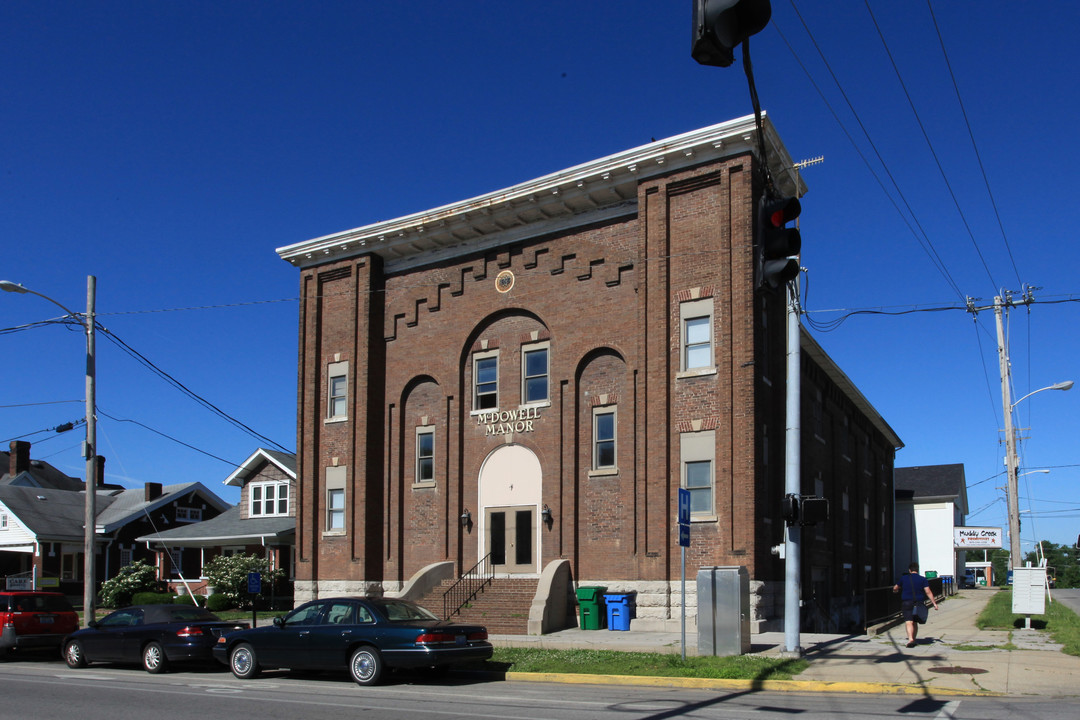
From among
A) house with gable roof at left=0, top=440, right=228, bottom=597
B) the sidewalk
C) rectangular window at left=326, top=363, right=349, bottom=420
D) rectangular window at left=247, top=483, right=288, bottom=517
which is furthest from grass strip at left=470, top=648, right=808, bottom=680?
house with gable roof at left=0, top=440, right=228, bottom=597

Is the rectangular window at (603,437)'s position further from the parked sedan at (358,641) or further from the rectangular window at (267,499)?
the rectangular window at (267,499)

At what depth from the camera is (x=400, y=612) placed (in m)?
15.7

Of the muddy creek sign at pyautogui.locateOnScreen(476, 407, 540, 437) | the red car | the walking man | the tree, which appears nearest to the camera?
the walking man

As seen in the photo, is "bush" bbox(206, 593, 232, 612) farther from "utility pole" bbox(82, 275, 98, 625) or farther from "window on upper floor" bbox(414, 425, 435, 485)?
"window on upper floor" bbox(414, 425, 435, 485)

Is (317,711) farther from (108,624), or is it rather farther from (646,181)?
(646,181)

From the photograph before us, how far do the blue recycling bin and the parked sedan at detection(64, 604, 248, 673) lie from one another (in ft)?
28.7

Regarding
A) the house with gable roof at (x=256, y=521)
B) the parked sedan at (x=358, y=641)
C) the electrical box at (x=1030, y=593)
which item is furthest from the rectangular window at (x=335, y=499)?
the electrical box at (x=1030, y=593)

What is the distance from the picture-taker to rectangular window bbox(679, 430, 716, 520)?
22984 mm

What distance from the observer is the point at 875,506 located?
45719 millimetres

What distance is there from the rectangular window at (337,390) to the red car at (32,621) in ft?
34.8

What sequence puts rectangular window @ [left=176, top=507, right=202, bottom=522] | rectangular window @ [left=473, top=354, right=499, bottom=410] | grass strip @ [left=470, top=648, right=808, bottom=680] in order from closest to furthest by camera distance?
grass strip @ [left=470, top=648, right=808, bottom=680], rectangular window @ [left=473, top=354, right=499, bottom=410], rectangular window @ [left=176, top=507, right=202, bottom=522]

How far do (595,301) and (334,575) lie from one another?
12074mm

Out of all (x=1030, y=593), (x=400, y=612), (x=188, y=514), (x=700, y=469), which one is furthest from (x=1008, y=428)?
(x=188, y=514)

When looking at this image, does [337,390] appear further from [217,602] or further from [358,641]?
[358,641]
